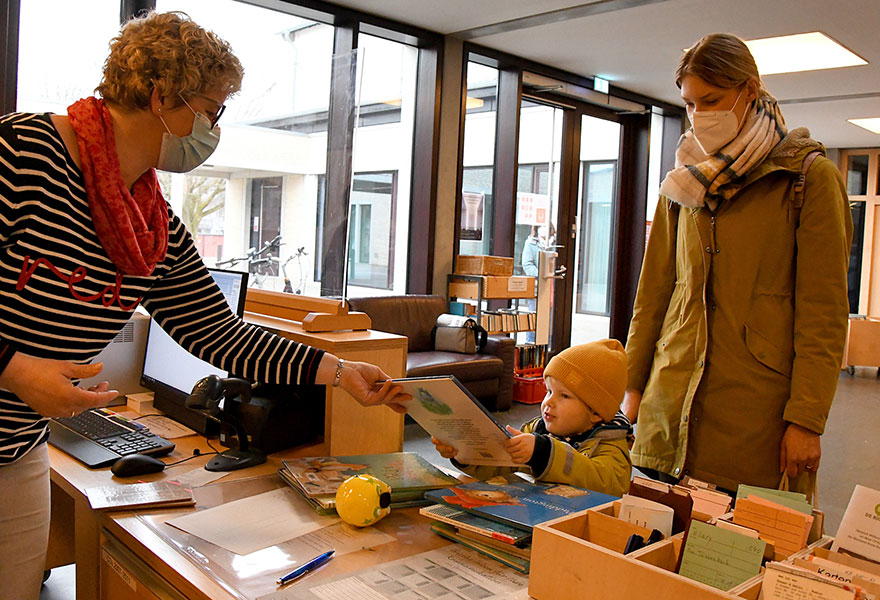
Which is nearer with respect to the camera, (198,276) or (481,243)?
(198,276)

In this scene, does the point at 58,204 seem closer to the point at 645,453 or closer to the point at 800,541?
the point at 800,541

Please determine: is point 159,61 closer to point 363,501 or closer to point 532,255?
point 363,501

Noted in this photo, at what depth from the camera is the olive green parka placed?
5.35ft

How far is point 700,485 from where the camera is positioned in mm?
1272

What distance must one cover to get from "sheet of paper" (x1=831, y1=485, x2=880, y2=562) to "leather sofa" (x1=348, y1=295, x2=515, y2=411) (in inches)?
165

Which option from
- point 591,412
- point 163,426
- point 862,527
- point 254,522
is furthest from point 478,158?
point 862,527

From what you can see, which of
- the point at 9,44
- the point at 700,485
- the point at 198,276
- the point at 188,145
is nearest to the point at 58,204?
the point at 188,145

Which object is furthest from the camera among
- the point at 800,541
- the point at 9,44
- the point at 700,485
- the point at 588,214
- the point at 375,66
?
the point at 588,214

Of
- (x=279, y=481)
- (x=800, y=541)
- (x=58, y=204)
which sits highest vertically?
(x=58, y=204)

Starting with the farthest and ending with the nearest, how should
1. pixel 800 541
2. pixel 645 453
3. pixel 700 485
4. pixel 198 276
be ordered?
pixel 645 453
pixel 198 276
pixel 700 485
pixel 800 541

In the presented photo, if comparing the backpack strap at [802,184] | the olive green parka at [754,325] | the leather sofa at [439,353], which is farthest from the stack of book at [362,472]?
the leather sofa at [439,353]

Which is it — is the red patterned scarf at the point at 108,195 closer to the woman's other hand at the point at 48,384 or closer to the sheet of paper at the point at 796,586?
the woman's other hand at the point at 48,384

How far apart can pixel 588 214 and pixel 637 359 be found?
639cm

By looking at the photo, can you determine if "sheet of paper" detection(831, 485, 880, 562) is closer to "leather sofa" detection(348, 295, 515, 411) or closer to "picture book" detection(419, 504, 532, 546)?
"picture book" detection(419, 504, 532, 546)
